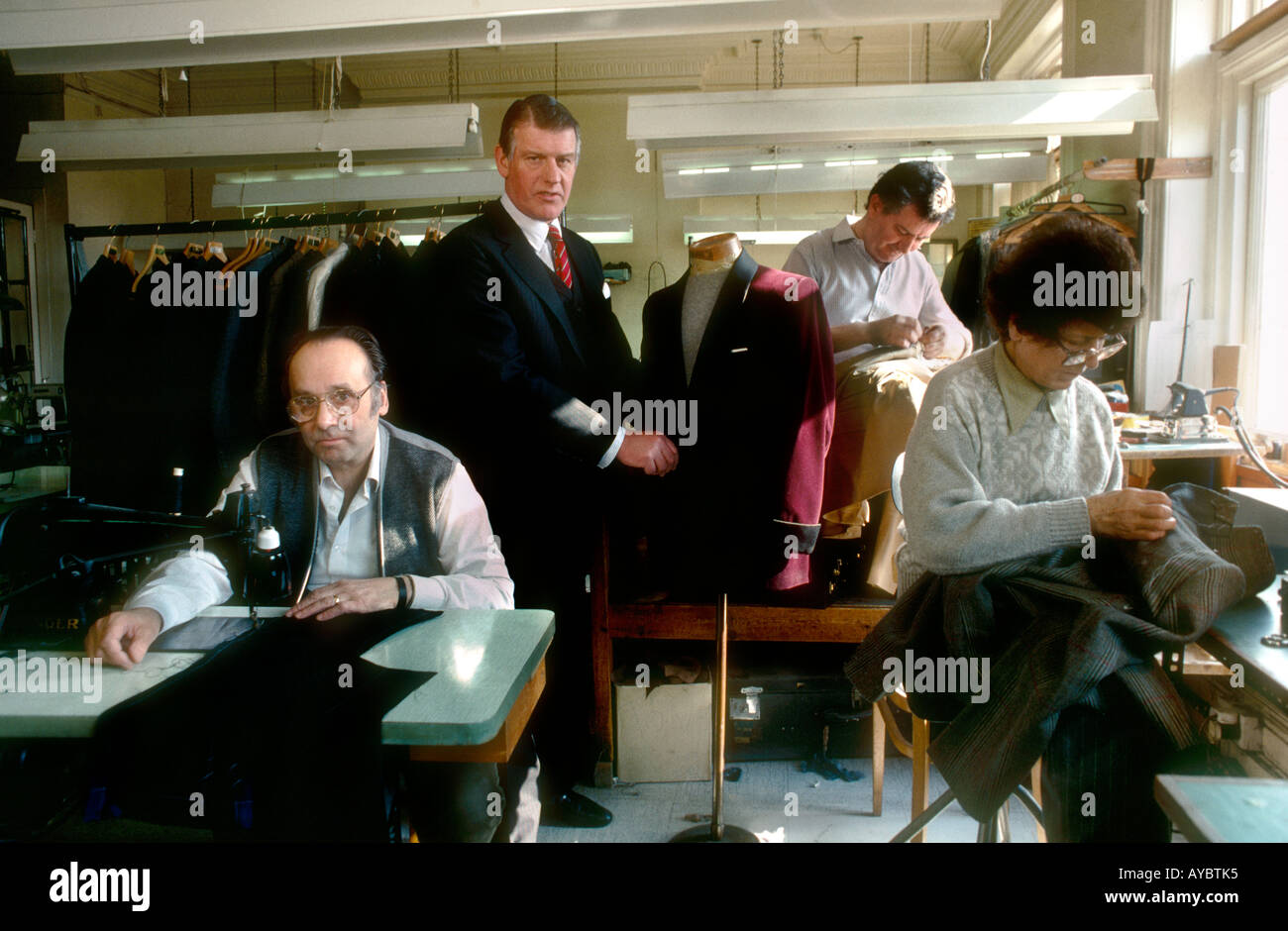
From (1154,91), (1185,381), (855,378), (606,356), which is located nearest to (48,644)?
(606,356)

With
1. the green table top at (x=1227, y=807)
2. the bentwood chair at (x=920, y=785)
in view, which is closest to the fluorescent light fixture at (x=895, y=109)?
the bentwood chair at (x=920, y=785)

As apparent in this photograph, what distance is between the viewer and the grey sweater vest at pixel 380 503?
147cm

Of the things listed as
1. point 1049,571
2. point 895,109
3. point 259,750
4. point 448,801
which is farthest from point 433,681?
point 895,109

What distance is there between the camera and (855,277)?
228 centimetres

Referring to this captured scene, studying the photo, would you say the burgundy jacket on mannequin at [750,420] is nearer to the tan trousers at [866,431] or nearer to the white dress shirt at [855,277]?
the tan trousers at [866,431]

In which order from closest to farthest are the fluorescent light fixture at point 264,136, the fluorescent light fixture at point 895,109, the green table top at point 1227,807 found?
1. the green table top at point 1227,807
2. the fluorescent light fixture at point 895,109
3. the fluorescent light fixture at point 264,136

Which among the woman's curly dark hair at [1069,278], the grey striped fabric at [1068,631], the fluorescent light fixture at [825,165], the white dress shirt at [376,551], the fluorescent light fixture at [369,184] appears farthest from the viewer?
the fluorescent light fixture at [369,184]

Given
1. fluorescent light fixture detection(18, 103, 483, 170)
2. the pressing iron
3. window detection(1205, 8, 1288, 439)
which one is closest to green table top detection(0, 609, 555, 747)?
the pressing iron

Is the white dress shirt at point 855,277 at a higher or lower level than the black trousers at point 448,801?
higher

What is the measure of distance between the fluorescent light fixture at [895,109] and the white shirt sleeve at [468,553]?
2.25 m

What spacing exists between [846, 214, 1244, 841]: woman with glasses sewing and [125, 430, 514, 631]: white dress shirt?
72cm

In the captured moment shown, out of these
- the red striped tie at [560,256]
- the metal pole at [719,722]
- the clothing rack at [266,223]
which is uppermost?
the clothing rack at [266,223]
